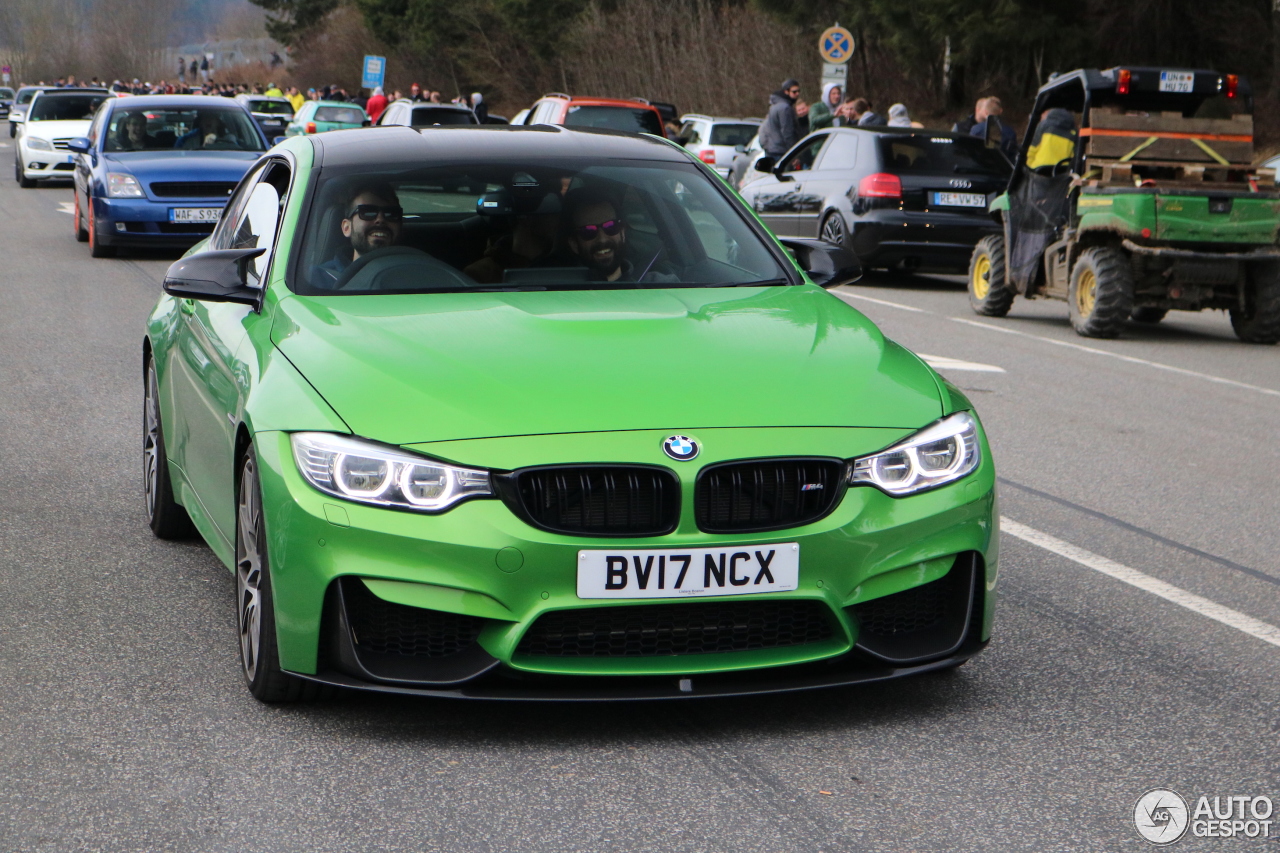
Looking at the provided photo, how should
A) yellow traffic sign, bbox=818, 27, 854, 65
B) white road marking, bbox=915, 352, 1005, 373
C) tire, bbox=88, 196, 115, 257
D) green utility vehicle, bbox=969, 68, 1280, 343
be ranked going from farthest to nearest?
yellow traffic sign, bbox=818, 27, 854, 65, tire, bbox=88, 196, 115, 257, green utility vehicle, bbox=969, 68, 1280, 343, white road marking, bbox=915, 352, 1005, 373

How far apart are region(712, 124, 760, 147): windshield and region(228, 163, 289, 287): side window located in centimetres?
2514

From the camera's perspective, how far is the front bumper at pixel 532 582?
382 cm

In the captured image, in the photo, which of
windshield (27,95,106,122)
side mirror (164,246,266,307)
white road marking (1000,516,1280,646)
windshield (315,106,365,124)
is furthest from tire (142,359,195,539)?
windshield (315,106,365,124)

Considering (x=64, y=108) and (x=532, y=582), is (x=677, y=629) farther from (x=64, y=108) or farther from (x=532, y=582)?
(x=64, y=108)

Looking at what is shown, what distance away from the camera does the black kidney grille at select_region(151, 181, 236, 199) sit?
1709cm

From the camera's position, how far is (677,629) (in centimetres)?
397

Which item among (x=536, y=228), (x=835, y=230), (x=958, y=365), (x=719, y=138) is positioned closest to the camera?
(x=536, y=228)

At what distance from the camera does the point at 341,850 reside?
11.3 ft

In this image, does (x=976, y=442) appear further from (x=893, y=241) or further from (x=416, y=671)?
(x=893, y=241)

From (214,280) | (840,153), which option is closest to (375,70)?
(840,153)

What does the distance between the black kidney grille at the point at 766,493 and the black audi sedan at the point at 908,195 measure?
12.5 m

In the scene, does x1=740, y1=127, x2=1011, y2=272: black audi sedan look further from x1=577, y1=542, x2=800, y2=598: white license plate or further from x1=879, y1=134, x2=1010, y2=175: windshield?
x1=577, y1=542, x2=800, y2=598: white license plate

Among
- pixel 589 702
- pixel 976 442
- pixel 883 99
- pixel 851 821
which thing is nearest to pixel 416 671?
pixel 589 702

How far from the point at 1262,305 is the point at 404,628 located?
10871mm
